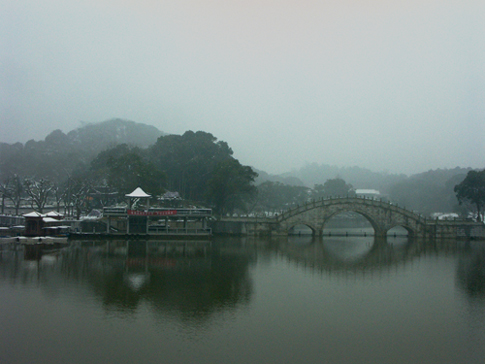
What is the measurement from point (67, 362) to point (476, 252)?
3056 centimetres

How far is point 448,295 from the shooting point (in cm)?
1681

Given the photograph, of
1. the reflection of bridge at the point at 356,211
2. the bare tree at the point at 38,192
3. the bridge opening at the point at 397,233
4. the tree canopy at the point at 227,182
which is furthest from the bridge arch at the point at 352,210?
the bare tree at the point at 38,192

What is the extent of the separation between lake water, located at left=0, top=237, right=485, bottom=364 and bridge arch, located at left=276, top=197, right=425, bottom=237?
16.0 meters

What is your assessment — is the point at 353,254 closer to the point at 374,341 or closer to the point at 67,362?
the point at 374,341

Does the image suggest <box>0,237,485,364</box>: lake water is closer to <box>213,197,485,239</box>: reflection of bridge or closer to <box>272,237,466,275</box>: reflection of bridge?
<box>272,237,466,275</box>: reflection of bridge

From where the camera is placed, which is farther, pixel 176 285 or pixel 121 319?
pixel 176 285

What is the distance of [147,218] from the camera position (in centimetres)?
3450

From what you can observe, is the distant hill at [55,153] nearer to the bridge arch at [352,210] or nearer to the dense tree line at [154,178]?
the dense tree line at [154,178]

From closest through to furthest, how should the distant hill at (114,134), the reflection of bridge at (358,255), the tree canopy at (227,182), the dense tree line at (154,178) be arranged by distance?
the reflection of bridge at (358,255)
the dense tree line at (154,178)
the tree canopy at (227,182)
the distant hill at (114,134)

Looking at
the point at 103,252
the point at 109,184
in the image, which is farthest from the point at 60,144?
the point at 103,252

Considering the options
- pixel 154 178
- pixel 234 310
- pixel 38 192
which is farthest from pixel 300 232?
pixel 234 310

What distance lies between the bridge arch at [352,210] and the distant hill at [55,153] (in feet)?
109

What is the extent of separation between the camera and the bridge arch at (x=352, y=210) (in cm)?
4109

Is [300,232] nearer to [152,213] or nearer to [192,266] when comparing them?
[152,213]
